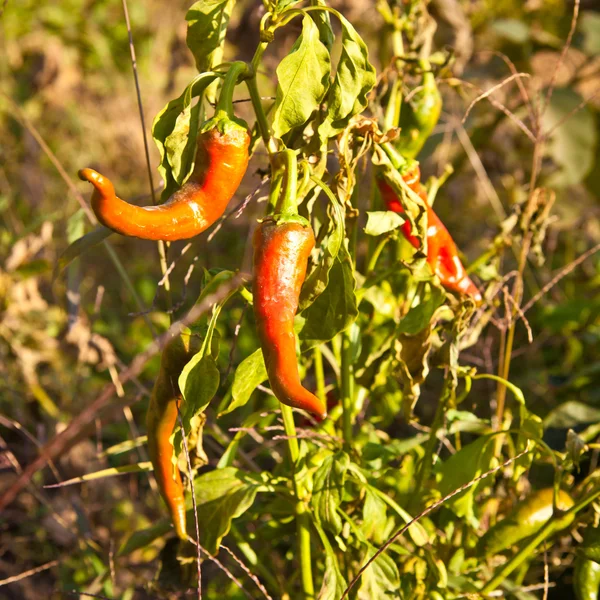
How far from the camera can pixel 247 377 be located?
2.91 ft

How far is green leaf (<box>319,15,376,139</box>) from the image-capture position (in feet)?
2.65

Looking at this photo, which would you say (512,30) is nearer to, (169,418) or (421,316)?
(421,316)

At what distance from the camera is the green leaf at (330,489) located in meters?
0.96

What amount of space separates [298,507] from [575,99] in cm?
183

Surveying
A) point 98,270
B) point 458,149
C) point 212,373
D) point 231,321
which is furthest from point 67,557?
→ point 458,149

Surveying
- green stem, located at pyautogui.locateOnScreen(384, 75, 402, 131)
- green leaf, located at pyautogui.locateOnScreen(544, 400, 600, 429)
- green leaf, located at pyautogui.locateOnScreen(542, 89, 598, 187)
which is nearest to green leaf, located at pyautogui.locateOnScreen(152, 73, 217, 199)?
green stem, located at pyautogui.locateOnScreen(384, 75, 402, 131)

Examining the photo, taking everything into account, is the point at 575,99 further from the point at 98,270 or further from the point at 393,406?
the point at 98,270

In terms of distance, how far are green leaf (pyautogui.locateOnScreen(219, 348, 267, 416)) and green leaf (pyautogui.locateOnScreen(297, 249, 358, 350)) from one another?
57mm

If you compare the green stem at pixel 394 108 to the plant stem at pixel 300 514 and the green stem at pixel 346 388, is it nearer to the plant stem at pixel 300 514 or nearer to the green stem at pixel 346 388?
the green stem at pixel 346 388

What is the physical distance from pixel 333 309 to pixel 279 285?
113 mm

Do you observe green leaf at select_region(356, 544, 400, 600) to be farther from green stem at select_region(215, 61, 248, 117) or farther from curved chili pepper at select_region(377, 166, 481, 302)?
green stem at select_region(215, 61, 248, 117)

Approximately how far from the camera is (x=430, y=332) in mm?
995

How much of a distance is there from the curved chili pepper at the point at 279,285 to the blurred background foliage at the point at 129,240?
26 centimetres

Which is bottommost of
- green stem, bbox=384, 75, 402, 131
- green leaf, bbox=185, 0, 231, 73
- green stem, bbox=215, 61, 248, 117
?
green stem, bbox=384, 75, 402, 131
